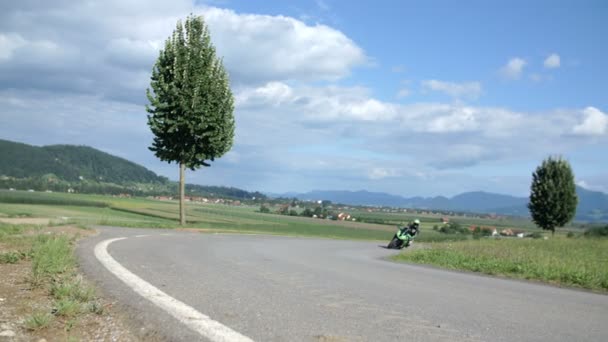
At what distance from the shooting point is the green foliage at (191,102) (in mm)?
32000

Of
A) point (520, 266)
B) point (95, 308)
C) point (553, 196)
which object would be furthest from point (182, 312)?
point (553, 196)

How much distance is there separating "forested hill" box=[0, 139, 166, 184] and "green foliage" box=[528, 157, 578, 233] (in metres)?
114

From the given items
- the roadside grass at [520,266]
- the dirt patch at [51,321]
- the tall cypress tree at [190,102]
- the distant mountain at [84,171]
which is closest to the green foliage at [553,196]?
the tall cypress tree at [190,102]

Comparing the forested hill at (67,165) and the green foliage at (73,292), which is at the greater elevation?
the forested hill at (67,165)

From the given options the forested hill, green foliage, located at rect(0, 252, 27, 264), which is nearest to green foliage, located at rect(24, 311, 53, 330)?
green foliage, located at rect(0, 252, 27, 264)

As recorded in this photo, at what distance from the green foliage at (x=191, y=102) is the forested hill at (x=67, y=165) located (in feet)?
360

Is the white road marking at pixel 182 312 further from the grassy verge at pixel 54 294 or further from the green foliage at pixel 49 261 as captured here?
the green foliage at pixel 49 261

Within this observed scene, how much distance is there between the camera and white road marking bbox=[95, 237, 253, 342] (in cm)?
436

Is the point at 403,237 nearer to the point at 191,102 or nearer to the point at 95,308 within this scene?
the point at 191,102

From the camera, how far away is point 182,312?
17.2 ft

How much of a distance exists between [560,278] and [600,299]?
3.44m

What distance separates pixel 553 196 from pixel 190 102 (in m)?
41.4

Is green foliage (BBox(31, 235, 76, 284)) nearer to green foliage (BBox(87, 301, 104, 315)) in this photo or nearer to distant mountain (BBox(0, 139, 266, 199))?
green foliage (BBox(87, 301, 104, 315))

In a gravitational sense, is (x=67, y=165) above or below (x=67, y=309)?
above
